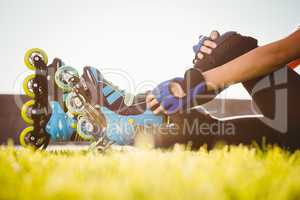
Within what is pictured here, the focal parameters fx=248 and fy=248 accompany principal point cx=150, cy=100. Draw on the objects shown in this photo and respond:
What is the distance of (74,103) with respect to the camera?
2135 mm

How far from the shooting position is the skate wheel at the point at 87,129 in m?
2.00

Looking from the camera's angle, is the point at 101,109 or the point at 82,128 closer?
the point at 101,109

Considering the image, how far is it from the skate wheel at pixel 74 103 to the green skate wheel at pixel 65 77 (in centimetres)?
6

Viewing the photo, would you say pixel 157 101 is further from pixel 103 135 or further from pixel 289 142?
pixel 289 142

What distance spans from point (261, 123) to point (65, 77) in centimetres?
161

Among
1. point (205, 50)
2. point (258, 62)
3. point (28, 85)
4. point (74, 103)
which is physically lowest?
point (74, 103)

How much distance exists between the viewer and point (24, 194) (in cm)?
60

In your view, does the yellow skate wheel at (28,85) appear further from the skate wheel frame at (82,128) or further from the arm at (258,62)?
the arm at (258,62)

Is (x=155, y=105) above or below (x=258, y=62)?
below

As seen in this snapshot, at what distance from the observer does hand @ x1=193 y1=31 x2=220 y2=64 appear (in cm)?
170

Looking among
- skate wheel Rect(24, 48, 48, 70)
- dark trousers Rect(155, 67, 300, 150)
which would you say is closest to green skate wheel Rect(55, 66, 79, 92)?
skate wheel Rect(24, 48, 48, 70)

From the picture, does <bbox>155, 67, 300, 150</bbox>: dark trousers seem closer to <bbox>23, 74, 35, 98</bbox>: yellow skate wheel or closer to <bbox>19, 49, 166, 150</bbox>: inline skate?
<bbox>19, 49, 166, 150</bbox>: inline skate

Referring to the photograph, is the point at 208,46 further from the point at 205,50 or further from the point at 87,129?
→ the point at 87,129

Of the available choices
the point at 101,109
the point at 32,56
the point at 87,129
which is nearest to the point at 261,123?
the point at 101,109
